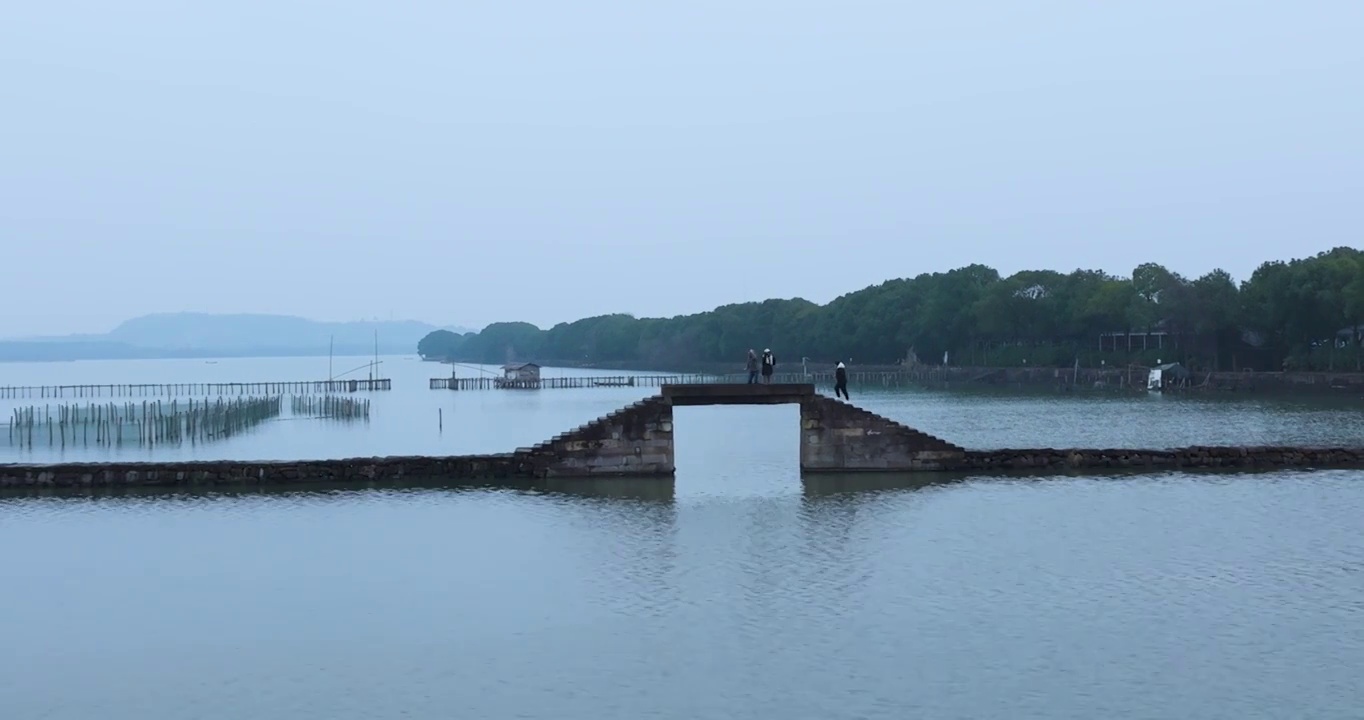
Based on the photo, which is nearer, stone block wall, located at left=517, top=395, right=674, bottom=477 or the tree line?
stone block wall, located at left=517, top=395, right=674, bottom=477

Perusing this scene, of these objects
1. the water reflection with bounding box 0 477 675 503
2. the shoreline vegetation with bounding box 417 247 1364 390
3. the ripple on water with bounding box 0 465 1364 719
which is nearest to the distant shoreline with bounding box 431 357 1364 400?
the shoreline vegetation with bounding box 417 247 1364 390

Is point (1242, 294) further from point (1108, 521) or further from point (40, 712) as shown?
point (40, 712)

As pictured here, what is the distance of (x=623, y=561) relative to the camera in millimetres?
29906

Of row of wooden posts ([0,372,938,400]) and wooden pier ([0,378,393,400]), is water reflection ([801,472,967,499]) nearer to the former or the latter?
row of wooden posts ([0,372,938,400])

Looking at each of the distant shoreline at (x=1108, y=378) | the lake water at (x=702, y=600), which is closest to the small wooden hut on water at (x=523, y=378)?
the distant shoreline at (x=1108, y=378)

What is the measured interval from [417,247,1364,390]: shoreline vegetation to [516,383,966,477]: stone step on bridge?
66517 mm

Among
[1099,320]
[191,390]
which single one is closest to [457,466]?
[1099,320]

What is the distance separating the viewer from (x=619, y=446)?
1651 inches

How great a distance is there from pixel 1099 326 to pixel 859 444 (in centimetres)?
10203

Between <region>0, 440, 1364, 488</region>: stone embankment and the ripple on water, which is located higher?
<region>0, 440, 1364, 488</region>: stone embankment

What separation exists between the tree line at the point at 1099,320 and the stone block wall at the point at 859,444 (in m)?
65.9

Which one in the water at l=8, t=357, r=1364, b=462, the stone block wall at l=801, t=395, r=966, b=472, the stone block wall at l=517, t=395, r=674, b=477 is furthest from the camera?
the water at l=8, t=357, r=1364, b=462

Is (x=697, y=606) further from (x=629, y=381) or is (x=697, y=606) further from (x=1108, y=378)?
(x=629, y=381)

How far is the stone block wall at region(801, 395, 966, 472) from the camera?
4262 cm
